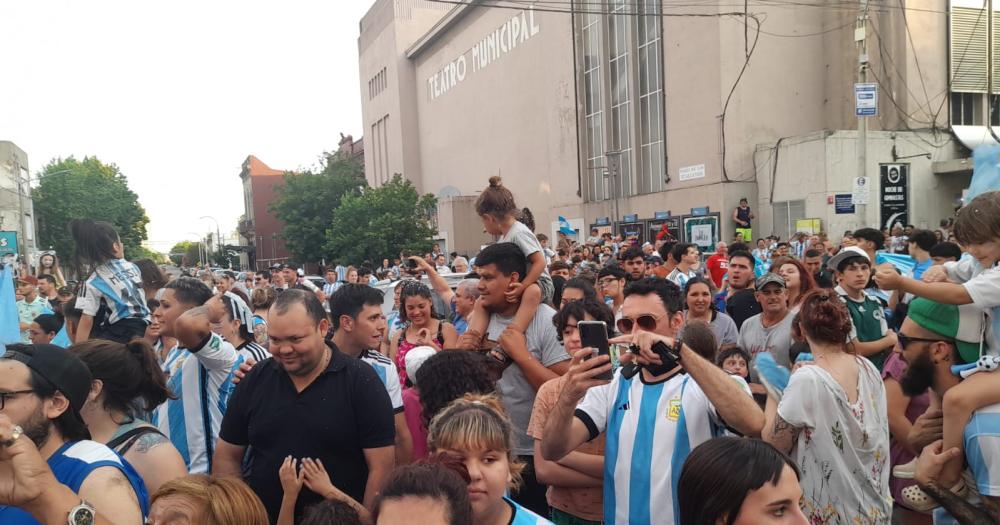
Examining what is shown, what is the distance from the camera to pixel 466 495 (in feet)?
7.22

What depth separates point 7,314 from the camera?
13.5ft

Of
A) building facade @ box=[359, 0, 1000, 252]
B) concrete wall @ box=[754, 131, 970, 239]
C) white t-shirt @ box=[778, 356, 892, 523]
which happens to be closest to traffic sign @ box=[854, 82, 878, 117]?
building facade @ box=[359, 0, 1000, 252]

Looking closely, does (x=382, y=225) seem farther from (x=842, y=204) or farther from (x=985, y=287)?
(x=985, y=287)

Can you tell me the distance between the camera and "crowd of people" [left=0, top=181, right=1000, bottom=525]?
7.82 ft

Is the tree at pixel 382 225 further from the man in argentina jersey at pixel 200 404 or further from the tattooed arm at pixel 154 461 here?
the tattooed arm at pixel 154 461

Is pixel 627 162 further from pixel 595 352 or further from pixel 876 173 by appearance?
pixel 595 352

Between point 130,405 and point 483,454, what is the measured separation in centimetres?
174

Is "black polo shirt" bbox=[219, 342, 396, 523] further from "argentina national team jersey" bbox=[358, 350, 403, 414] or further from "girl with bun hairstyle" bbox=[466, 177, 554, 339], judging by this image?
"girl with bun hairstyle" bbox=[466, 177, 554, 339]

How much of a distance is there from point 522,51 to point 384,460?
1545 inches

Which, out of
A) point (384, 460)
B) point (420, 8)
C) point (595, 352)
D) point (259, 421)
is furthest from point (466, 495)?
point (420, 8)

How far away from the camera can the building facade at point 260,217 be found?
80500 mm

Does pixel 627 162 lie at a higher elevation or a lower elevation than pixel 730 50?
lower

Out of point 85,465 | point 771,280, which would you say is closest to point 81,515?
point 85,465

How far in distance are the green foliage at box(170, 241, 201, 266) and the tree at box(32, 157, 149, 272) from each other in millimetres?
7643
